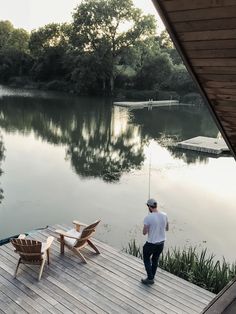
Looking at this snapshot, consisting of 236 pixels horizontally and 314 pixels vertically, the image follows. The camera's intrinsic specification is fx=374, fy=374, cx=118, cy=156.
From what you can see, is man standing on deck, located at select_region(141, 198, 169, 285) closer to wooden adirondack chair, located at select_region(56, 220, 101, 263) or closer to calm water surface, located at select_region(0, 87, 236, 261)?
wooden adirondack chair, located at select_region(56, 220, 101, 263)

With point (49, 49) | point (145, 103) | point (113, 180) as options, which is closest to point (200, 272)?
point (113, 180)

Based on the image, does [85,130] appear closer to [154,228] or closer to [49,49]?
[154,228]

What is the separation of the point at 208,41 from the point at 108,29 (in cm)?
4663

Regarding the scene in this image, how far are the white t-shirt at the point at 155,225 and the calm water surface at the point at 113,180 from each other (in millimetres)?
3630

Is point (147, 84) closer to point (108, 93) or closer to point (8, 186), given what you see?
point (108, 93)

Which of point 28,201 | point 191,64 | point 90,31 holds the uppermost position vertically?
point 90,31

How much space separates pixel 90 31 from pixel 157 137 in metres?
26.8

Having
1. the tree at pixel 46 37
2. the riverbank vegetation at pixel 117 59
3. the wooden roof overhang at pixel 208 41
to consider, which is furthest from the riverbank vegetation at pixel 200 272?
the tree at pixel 46 37

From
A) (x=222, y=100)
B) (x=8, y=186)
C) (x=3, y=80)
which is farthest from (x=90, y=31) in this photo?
(x=222, y=100)

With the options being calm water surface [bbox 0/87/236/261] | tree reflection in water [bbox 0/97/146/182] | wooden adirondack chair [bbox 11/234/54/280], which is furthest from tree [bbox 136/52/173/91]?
wooden adirondack chair [bbox 11/234/54/280]

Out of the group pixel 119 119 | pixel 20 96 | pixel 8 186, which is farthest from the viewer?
pixel 20 96

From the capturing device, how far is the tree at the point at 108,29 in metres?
44.9

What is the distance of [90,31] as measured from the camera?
4612 cm

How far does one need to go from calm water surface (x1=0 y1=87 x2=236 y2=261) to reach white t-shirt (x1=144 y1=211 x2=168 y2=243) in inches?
143
